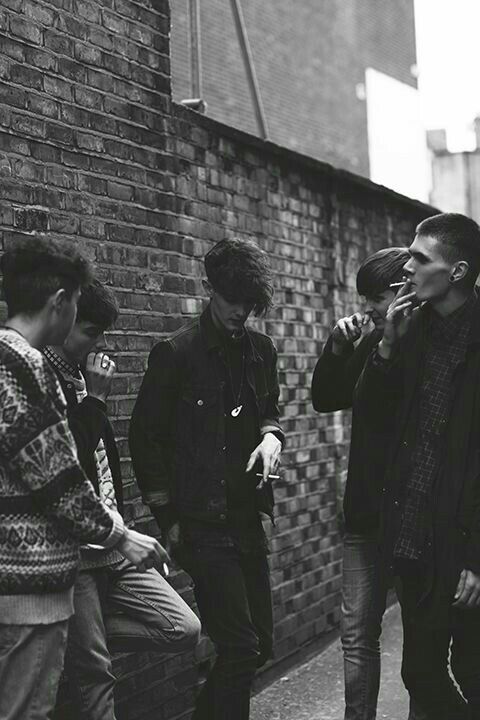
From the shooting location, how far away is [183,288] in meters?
5.14

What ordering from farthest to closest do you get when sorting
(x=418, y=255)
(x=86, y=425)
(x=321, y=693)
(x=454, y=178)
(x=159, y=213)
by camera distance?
(x=454, y=178)
(x=321, y=693)
(x=159, y=213)
(x=418, y=255)
(x=86, y=425)

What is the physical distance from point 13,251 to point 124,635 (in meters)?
1.46

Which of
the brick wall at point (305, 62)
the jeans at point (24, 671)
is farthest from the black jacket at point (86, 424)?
the brick wall at point (305, 62)

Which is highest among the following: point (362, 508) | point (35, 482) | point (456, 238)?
point (456, 238)

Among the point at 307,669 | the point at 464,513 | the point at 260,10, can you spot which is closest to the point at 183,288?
the point at 464,513

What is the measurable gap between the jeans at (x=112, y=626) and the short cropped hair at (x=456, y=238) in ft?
5.12

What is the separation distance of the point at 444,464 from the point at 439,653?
69cm

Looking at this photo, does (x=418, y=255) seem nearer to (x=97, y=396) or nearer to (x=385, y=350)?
(x=385, y=350)

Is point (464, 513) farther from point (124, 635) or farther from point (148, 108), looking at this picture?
point (148, 108)

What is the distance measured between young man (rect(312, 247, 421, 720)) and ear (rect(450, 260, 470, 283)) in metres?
0.46

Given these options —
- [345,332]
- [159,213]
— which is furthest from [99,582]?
[159,213]

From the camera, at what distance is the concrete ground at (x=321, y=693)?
539cm

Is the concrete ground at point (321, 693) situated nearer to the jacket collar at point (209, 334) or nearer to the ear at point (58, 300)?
the jacket collar at point (209, 334)

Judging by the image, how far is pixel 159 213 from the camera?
4.95 meters
